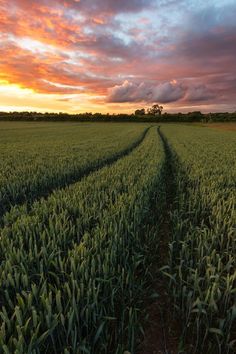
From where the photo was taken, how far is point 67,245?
3.32 meters

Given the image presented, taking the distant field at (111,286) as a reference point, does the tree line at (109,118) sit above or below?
below

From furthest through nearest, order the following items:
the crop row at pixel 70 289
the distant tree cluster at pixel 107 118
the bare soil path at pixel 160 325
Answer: the distant tree cluster at pixel 107 118 → the bare soil path at pixel 160 325 → the crop row at pixel 70 289

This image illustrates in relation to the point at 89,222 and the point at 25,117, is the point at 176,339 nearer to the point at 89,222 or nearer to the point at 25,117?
the point at 89,222

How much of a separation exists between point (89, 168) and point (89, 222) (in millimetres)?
6739

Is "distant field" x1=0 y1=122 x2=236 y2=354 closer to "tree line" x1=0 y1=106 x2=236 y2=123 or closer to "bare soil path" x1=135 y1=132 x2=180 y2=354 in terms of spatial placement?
"bare soil path" x1=135 y1=132 x2=180 y2=354

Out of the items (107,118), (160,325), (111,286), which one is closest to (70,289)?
(111,286)

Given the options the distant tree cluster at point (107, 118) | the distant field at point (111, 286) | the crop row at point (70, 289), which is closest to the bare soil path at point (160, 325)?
the distant field at point (111, 286)

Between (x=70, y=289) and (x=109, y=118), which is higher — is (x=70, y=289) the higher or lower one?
the higher one

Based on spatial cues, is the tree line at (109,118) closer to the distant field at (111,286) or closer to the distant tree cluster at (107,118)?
the distant tree cluster at (107,118)

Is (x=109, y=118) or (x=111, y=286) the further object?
(x=109, y=118)

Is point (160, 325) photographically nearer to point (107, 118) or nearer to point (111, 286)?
point (111, 286)

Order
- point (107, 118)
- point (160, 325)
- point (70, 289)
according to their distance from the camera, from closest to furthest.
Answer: point (70, 289), point (160, 325), point (107, 118)

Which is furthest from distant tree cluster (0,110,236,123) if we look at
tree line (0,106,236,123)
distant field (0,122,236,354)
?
distant field (0,122,236,354)

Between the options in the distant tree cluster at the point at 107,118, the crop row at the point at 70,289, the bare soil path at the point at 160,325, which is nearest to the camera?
the crop row at the point at 70,289
